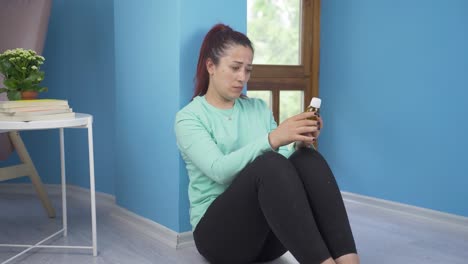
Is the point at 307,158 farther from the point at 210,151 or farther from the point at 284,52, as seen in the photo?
the point at 284,52

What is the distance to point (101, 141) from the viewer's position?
250 cm

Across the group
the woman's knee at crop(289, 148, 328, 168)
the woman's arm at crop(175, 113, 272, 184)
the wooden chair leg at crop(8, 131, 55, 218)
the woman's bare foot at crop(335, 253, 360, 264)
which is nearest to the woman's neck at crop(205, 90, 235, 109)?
the woman's arm at crop(175, 113, 272, 184)

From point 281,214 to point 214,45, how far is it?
666mm

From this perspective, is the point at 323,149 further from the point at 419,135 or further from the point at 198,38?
the point at 198,38

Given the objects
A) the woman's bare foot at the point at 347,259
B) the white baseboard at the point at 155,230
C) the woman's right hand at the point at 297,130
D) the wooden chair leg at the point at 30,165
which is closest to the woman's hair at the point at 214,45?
the woman's right hand at the point at 297,130

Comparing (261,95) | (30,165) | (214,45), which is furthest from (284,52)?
(30,165)

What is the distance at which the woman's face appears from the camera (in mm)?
1507

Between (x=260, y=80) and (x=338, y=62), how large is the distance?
1.51 feet

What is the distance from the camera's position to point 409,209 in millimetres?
2350

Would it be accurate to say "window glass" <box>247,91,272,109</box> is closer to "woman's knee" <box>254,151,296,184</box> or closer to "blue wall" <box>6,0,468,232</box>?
"blue wall" <box>6,0,468,232</box>

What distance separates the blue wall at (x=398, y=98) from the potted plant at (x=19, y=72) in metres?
1.63

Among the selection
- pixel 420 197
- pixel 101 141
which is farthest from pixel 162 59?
pixel 420 197

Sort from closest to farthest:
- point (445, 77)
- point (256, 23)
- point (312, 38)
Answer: point (445, 77) → point (256, 23) → point (312, 38)

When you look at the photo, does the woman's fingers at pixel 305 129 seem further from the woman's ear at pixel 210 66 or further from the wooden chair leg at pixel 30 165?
the wooden chair leg at pixel 30 165
